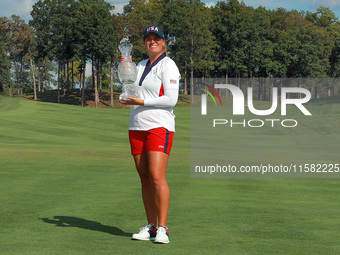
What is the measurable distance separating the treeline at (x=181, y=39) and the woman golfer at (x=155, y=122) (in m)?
72.3

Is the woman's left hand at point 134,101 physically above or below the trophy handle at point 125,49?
below

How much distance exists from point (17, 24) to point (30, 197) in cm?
8126

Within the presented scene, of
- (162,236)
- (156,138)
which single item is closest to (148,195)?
(162,236)

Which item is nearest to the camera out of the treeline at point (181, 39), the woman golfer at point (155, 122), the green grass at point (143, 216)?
the green grass at point (143, 216)

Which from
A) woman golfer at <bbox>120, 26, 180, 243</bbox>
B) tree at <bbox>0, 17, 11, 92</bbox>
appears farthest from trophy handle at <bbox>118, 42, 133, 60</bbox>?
tree at <bbox>0, 17, 11, 92</bbox>

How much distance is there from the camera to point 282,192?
458 inches

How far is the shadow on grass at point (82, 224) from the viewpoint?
A: 715 centimetres

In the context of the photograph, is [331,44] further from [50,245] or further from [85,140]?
[50,245]

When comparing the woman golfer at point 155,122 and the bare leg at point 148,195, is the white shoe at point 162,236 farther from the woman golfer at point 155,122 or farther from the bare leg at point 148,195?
the bare leg at point 148,195

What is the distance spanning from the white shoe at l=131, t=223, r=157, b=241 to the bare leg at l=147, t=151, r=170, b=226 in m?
0.20

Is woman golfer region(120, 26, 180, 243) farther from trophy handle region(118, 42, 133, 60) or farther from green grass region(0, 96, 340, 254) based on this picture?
green grass region(0, 96, 340, 254)

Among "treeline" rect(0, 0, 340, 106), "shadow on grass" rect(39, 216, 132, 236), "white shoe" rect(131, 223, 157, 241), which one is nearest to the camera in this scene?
"white shoe" rect(131, 223, 157, 241)

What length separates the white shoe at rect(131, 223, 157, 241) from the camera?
21.7 ft

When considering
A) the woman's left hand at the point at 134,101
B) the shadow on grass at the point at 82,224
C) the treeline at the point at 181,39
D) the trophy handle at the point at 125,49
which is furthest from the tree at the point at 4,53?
the woman's left hand at the point at 134,101
